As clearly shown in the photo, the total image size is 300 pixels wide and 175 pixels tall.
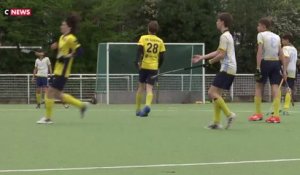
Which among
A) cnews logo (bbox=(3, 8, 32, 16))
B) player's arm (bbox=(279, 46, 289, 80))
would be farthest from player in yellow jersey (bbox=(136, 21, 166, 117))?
cnews logo (bbox=(3, 8, 32, 16))

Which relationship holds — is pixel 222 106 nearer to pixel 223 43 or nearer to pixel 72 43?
pixel 223 43

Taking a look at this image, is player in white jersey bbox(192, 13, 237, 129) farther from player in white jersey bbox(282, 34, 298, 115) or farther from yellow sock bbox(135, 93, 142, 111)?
player in white jersey bbox(282, 34, 298, 115)

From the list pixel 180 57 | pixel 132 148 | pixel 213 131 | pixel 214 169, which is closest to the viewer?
pixel 214 169

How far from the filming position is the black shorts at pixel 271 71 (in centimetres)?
1225

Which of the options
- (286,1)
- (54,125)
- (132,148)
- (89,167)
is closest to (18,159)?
(89,167)

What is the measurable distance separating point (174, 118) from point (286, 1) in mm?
27258

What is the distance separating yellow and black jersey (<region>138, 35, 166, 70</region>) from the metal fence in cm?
951

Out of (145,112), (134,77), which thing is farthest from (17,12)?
(145,112)

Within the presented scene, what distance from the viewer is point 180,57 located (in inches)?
945

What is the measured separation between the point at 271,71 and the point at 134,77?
11.8 meters

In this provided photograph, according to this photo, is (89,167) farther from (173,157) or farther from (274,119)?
(274,119)

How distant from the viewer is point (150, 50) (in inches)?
542

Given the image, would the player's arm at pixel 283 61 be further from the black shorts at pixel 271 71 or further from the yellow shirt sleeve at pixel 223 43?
the yellow shirt sleeve at pixel 223 43

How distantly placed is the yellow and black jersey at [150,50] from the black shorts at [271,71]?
8.02 feet
